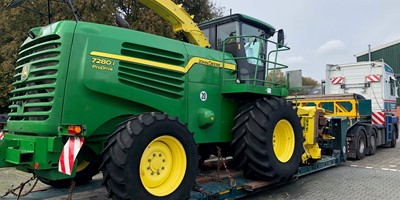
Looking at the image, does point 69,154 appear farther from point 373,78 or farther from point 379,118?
point 373,78

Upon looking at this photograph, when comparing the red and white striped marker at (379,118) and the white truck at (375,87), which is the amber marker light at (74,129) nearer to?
the white truck at (375,87)

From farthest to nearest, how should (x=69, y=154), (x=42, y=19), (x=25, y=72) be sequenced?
(x=42, y=19)
(x=25, y=72)
(x=69, y=154)

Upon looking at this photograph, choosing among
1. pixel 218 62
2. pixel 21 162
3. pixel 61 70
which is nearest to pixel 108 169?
pixel 21 162

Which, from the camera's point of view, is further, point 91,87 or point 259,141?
point 259,141

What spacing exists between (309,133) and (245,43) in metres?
2.73

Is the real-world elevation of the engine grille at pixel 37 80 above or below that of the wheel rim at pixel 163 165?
above

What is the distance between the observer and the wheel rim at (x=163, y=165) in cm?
420

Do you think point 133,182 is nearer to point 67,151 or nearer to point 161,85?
point 67,151

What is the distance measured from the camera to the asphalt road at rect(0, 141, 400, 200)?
553cm

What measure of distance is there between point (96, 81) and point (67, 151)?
0.86 metres

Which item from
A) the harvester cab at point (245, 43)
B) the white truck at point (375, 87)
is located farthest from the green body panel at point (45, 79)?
the white truck at point (375, 87)

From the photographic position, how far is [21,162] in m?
3.95

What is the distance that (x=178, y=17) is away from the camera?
603 cm

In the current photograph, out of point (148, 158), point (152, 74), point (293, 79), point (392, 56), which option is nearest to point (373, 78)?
point (293, 79)
